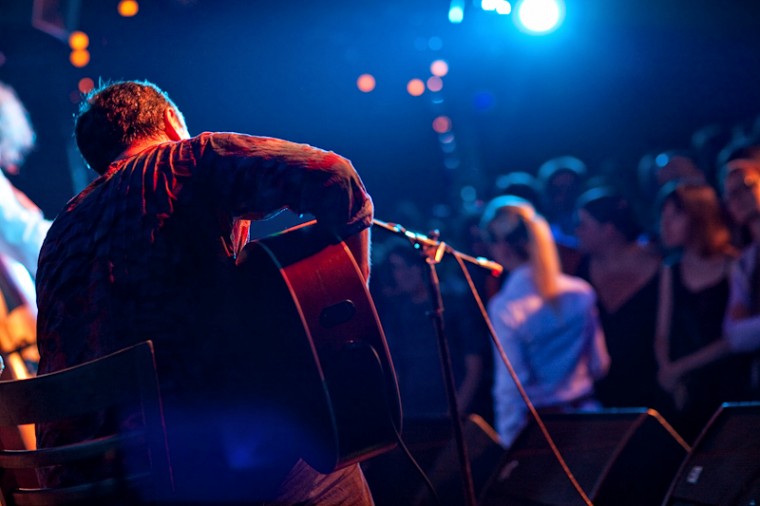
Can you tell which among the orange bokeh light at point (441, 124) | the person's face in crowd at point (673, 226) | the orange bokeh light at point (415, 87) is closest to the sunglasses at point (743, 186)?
the person's face in crowd at point (673, 226)

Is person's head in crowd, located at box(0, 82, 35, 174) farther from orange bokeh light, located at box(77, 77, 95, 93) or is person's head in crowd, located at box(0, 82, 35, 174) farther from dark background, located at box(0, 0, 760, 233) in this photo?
orange bokeh light, located at box(77, 77, 95, 93)

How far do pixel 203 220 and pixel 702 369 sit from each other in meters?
2.75

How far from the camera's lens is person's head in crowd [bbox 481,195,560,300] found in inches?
155

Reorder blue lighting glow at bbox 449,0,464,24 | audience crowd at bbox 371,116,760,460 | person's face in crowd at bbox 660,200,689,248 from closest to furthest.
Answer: audience crowd at bbox 371,116,760,460 < person's face in crowd at bbox 660,200,689,248 < blue lighting glow at bbox 449,0,464,24

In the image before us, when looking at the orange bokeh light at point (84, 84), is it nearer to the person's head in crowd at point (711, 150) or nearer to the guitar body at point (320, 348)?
the guitar body at point (320, 348)

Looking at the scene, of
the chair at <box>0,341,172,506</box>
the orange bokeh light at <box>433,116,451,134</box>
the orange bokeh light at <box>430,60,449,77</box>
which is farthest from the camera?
the orange bokeh light at <box>433,116,451,134</box>

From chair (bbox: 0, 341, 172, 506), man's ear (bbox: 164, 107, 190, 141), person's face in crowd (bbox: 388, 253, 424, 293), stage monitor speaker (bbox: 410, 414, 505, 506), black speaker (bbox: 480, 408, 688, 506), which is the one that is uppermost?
man's ear (bbox: 164, 107, 190, 141)

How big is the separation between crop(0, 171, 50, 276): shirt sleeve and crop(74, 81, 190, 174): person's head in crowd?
44.0 inches

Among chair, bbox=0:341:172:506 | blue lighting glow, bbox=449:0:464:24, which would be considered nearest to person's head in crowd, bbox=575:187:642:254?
blue lighting glow, bbox=449:0:464:24

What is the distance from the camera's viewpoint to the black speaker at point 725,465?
219cm

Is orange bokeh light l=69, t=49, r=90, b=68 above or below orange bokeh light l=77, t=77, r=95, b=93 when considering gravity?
above

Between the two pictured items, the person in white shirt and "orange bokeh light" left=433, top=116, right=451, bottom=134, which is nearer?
the person in white shirt

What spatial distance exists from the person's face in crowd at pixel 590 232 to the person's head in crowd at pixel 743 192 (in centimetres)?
67

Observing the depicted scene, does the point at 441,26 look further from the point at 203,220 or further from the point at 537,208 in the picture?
the point at 203,220
